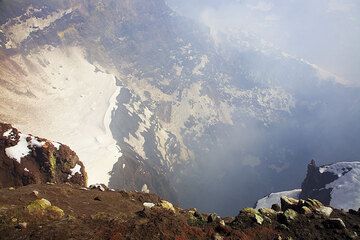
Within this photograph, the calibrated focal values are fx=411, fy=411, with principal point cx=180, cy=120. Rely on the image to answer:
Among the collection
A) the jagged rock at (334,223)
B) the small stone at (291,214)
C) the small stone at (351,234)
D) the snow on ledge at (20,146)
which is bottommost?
the small stone at (351,234)

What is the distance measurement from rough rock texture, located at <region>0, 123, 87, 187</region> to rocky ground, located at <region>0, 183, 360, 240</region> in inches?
1726

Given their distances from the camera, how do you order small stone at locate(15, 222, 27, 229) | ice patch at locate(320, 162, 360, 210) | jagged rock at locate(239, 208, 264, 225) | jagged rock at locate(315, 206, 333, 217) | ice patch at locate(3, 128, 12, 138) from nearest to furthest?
1. small stone at locate(15, 222, 27, 229)
2. jagged rock at locate(239, 208, 264, 225)
3. jagged rock at locate(315, 206, 333, 217)
4. ice patch at locate(3, 128, 12, 138)
5. ice patch at locate(320, 162, 360, 210)

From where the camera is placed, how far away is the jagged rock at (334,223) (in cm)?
3175

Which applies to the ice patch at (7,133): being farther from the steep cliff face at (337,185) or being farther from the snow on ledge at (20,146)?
the steep cliff face at (337,185)

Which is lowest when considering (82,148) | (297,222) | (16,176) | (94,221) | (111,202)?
(94,221)

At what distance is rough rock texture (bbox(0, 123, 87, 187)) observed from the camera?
79562mm

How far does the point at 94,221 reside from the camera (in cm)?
2914

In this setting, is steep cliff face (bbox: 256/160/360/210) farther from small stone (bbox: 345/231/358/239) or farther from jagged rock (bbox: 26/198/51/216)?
jagged rock (bbox: 26/198/51/216)

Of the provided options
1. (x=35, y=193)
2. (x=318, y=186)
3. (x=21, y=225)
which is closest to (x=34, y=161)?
(x=35, y=193)

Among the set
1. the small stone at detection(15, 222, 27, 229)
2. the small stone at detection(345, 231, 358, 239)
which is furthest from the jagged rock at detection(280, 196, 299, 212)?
the small stone at detection(15, 222, 27, 229)

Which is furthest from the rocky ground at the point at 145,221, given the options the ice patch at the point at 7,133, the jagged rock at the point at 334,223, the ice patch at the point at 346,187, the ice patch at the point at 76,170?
the ice patch at the point at 346,187

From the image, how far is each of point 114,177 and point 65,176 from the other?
3251 inches

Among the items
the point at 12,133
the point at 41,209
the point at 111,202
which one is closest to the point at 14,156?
the point at 12,133

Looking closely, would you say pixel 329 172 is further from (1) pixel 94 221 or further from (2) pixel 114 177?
(1) pixel 94 221
